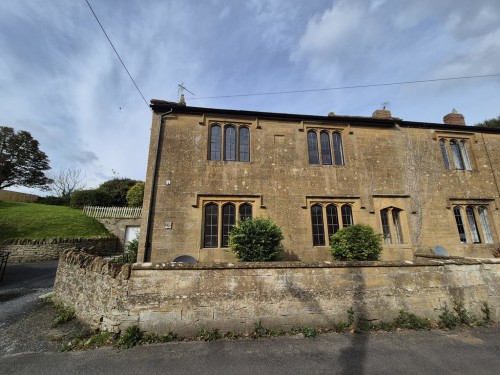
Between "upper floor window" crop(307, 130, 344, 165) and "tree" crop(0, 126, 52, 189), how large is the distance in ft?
151

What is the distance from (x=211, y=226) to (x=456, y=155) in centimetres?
1424

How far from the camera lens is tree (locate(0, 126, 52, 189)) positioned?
117 feet

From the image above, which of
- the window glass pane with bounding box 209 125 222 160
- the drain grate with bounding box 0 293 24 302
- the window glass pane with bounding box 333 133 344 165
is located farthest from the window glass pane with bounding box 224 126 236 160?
the drain grate with bounding box 0 293 24 302

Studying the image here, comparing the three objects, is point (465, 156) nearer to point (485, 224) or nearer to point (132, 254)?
point (485, 224)

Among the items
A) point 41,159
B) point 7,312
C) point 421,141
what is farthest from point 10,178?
point 421,141

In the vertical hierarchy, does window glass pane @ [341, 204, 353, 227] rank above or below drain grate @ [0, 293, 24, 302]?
above

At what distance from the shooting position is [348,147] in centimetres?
1226

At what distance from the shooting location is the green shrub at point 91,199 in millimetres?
27562

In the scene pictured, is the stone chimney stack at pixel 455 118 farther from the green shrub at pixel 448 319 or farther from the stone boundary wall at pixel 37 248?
the stone boundary wall at pixel 37 248

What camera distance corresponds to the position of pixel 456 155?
13180mm

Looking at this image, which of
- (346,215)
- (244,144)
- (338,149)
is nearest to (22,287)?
(244,144)

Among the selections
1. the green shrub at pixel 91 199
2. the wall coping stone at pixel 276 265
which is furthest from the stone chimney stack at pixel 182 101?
→ the green shrub at pixel 91 199

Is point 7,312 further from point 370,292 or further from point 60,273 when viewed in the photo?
point 370,292

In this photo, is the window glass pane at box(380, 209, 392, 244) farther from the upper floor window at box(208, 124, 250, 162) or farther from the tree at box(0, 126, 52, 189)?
the tree at box(0, 126, 52, 189)
